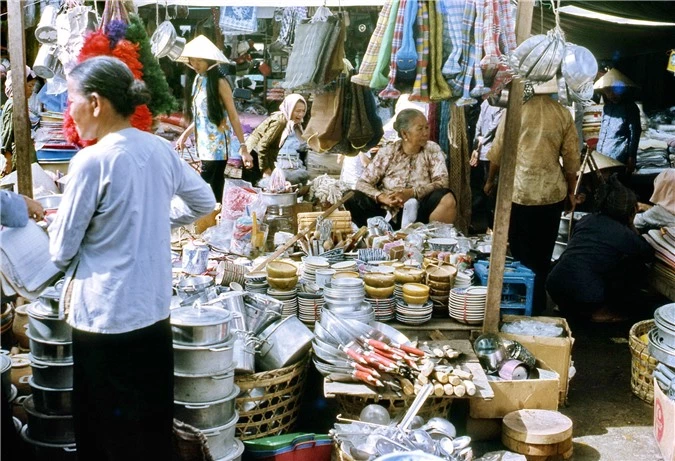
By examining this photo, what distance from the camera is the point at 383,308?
15.6 feet

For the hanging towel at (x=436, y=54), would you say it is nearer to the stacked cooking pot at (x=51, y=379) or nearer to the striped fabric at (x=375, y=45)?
the striped fabric at (x=375, y=45)

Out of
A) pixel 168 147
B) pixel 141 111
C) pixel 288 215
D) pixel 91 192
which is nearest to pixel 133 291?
pixel 91 192

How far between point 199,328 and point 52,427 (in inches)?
34.1

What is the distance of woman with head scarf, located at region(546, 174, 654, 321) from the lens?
588 cm

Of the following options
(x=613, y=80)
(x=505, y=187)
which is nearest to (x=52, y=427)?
(x=505, y=187)

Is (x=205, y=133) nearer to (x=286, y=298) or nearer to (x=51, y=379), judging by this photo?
(x=286, y=298)

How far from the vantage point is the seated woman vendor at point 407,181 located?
6734mm

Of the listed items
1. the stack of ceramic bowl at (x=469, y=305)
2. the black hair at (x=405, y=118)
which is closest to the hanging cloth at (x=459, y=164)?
the black hair at (x=405, y=118)

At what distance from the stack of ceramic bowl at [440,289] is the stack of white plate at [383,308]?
33 centimetres

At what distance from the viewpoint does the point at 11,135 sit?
26.3ft

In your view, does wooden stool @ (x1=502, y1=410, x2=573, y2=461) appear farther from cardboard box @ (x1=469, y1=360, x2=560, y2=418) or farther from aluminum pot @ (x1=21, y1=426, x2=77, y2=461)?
aluminum pot @ (x1=21, y1=426, x2=77, y2=461)

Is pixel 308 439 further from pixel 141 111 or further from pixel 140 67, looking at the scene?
pixel 140 67

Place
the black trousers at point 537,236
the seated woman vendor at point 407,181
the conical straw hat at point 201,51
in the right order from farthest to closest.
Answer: the seated woman vendor at point 407,181 → the conical straw hat at point 201,51 → the black trousers at point 537,236

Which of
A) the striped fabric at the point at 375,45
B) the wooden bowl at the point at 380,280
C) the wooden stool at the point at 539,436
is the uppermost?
the striped fabric at the point at 375,45
